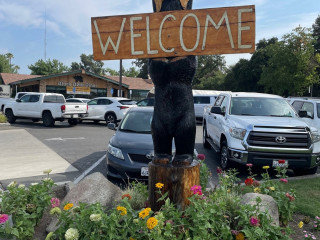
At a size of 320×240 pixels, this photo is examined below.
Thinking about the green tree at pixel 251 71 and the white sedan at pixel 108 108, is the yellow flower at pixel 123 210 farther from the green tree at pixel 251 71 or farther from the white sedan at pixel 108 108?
the green tree at pixel 251 71

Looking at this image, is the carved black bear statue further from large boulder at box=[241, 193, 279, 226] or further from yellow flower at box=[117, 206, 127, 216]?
large boulder at box=[241, 193, 279, 226]

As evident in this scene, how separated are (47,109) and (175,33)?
Result: 1466cm

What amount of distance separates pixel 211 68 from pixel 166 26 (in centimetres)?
6008

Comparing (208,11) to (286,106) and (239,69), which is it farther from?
(239,69)

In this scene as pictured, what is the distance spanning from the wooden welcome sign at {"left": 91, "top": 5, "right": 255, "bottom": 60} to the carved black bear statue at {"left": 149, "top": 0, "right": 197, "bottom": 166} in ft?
0.69

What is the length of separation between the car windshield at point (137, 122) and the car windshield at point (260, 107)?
2.08 meters

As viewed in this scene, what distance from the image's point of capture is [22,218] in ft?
9.09

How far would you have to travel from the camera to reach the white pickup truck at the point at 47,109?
15461mm

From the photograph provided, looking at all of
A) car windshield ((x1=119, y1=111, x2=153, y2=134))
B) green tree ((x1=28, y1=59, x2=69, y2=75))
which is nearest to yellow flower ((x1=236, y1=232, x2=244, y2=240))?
car windshield ((x1=119, y1=111, x2=153, y2=134))

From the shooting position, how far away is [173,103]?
2.81 m

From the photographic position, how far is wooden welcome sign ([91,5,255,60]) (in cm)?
238

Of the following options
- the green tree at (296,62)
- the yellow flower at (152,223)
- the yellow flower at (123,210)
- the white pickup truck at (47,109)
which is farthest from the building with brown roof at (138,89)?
the yellow flower at (152,223)

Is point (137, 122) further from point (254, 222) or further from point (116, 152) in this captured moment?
point (254, 222)

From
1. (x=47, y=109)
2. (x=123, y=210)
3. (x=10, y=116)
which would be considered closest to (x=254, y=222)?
(x=123, y=210)
